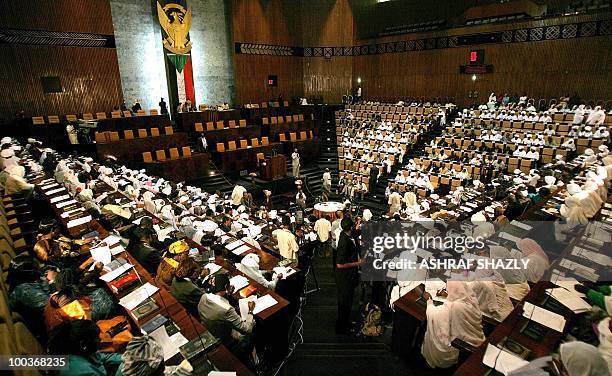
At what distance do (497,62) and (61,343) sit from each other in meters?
19.9

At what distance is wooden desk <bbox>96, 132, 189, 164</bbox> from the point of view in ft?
39.0

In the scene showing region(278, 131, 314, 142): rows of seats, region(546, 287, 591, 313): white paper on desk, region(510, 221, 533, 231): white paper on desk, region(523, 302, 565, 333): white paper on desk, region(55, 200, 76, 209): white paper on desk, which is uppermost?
region(278, 131, 314, 142): rows of seats

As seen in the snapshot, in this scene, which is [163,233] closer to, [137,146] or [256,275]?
[256,275]

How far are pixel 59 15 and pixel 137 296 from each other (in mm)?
15274

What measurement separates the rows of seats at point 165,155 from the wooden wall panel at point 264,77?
6.34 metres

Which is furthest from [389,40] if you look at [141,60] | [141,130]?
[141,130]

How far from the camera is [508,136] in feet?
43.2

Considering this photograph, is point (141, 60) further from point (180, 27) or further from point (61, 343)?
point (61, 343)

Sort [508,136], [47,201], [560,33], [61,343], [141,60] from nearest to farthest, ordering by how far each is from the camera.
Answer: [61,343] < [47,201] < [508,136] < [560,33] < [141,60]

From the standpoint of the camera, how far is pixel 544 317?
350cm

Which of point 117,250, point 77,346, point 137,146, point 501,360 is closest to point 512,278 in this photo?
point 501,360

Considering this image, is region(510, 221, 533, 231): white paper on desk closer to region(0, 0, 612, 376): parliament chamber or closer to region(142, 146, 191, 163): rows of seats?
region(0, 0, 612, 376): parliament chamber

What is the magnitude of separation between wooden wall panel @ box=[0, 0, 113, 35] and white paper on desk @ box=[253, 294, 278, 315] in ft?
51.4

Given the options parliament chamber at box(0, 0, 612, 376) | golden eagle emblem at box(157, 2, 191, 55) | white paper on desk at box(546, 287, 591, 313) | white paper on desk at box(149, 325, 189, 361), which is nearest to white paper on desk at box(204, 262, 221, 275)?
parliament chamber at box(0, 0, 612, 376)
